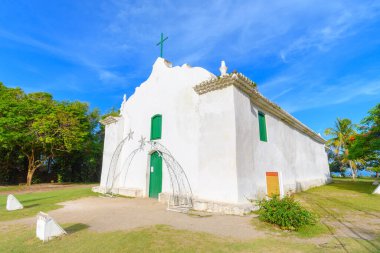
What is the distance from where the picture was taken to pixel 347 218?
6340 millimetres

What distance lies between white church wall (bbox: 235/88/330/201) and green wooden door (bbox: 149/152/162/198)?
4701mm

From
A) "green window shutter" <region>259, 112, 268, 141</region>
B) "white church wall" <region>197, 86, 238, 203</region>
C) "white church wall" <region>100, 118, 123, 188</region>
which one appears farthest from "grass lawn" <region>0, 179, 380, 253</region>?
"white church wall" <region>100, 118, 123, 188</region>

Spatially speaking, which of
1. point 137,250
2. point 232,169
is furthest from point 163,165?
point 137,250

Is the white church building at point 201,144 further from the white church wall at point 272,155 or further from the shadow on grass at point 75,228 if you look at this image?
the shadow on grass at point 75,228

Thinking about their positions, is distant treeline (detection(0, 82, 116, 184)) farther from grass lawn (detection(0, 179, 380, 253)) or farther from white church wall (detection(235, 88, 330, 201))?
white church wall (detection(235, 88, 330, 201))

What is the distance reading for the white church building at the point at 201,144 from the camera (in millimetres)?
7629

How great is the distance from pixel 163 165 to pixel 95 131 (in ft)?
65.3

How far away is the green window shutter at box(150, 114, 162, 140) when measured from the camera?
1101 centimetres

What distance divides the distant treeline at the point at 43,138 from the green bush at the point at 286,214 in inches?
677

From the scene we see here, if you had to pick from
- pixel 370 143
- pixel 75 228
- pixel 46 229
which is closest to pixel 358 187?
pixel 370 143

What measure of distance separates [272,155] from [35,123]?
1724 centimetres

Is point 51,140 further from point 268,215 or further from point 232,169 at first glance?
point 268,215

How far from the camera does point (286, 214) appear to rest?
5.32 metres

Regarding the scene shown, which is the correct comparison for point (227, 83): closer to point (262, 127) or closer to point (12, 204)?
point (262, 127)
